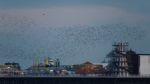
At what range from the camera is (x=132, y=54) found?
469ft

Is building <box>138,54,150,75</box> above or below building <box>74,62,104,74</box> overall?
above
